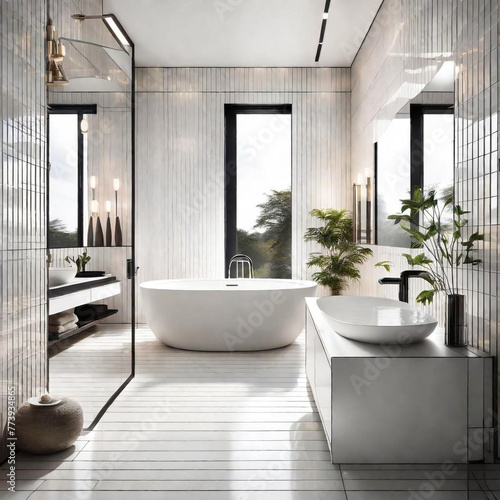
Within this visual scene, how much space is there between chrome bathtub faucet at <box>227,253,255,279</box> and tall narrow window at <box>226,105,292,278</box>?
0.13m

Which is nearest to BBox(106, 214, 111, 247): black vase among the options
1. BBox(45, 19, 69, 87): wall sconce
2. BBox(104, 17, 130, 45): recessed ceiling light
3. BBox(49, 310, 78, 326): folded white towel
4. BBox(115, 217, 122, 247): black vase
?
BBox(115, 217, 122, 247): black vase

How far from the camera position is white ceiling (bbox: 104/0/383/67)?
407 centimetres

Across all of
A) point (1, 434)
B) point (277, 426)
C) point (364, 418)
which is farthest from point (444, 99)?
point (1, 434)

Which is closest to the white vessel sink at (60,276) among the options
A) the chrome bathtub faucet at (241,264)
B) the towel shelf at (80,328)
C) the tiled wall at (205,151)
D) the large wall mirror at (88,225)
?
the large wall mirror at (88,225)

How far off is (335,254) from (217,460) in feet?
11.4

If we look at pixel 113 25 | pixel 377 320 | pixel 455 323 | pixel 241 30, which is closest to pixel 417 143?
pixel 377 320

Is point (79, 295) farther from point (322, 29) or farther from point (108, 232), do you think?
point (322, 29)

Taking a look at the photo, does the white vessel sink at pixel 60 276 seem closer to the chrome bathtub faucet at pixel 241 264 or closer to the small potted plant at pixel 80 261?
the small potted plant at pixel 80 261

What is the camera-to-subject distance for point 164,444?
2314 millimetres

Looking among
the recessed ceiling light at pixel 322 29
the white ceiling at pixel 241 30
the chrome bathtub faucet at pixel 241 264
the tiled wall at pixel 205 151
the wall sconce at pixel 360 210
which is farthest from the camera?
the tiled wall at pixel 205 151

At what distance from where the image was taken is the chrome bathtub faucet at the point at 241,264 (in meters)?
5.25

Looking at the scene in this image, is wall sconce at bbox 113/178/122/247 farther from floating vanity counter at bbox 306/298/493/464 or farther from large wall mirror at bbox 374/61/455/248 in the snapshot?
large wall mirror at bbox 374/61/455/248

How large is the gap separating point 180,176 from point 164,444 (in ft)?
12.0

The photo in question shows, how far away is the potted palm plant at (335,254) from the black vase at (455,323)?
2783 millimetres
